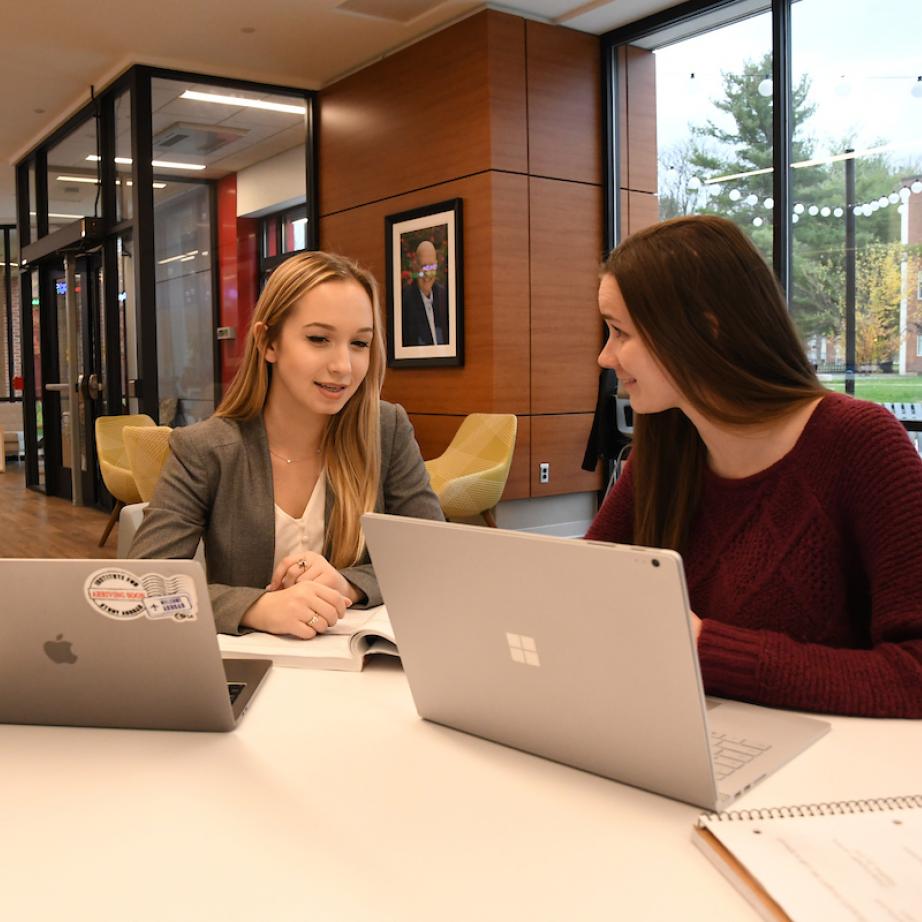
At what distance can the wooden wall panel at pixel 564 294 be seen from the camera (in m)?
6.00

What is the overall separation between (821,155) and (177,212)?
4.25 meters

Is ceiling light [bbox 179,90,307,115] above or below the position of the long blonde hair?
above

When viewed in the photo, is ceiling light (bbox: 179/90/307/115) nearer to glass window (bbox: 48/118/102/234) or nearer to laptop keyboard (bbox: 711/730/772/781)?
glass window (bbox: 48/118/102/234)

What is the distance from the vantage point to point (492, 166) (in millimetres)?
5766

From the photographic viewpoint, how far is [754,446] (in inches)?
58.4

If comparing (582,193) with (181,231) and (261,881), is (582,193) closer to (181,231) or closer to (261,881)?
(181,231)

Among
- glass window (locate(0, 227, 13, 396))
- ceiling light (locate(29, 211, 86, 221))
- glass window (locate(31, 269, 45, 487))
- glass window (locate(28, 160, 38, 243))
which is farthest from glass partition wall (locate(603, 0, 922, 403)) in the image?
glass window (locate(0, 227, 13, 396))

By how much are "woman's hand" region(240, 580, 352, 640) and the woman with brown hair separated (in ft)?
1.79

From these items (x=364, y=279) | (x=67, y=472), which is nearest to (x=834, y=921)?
(x=364, y=279)

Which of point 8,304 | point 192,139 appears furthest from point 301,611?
point 8,304

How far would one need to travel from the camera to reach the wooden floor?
6266 millimetres

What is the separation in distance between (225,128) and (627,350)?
636 cm

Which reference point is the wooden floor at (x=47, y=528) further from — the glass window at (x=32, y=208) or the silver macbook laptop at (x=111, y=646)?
the silver macbook laptop at (x=111, y=646)

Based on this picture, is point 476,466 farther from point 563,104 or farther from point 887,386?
point 563,104
